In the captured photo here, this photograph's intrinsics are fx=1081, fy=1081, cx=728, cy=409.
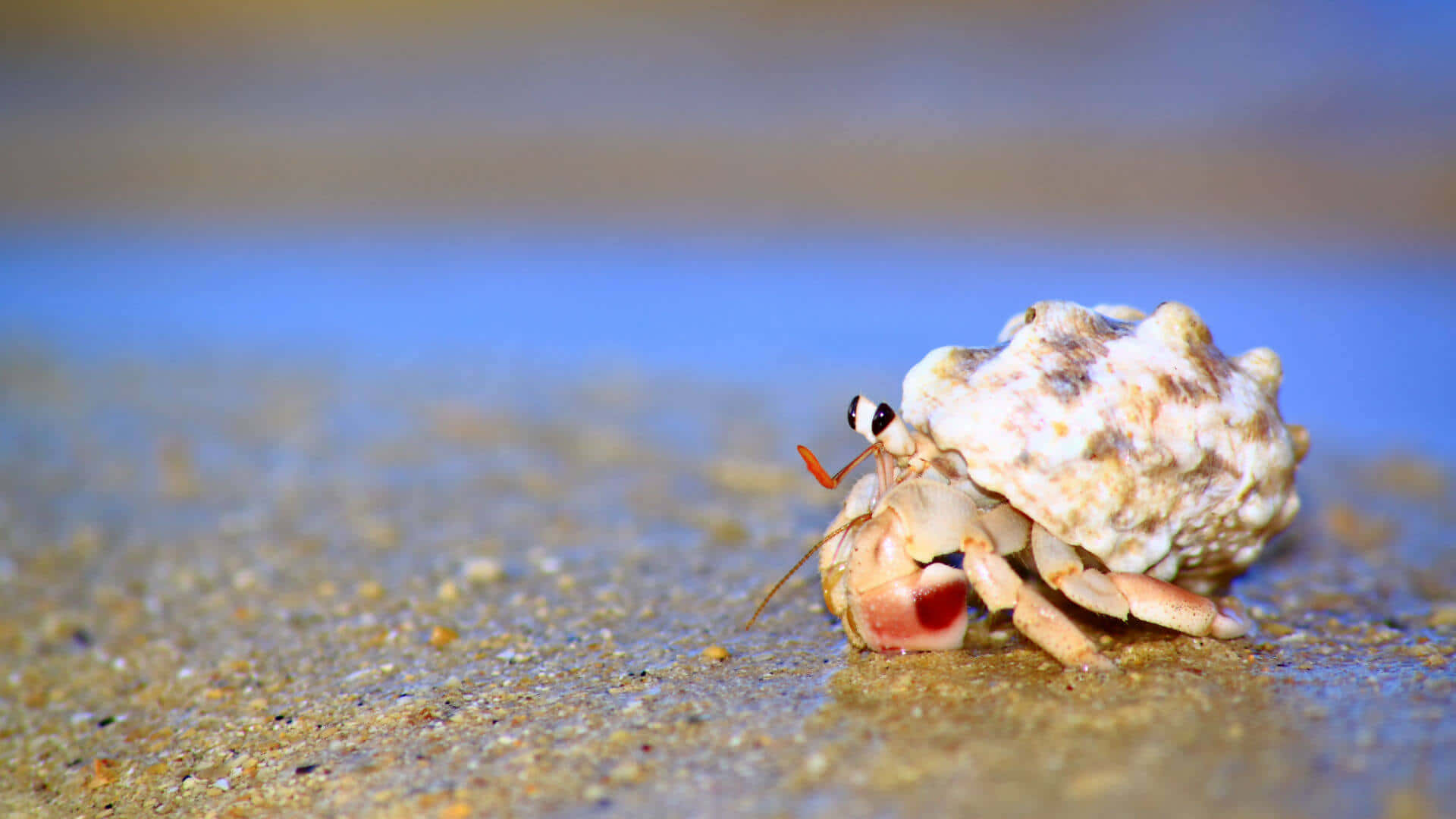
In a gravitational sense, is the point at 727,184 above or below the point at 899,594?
→ above

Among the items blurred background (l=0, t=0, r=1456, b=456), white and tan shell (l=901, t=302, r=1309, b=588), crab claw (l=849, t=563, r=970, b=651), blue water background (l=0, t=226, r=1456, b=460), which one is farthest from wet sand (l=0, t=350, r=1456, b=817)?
A: blurred background (l=0, t=0, r=1456, b=456)

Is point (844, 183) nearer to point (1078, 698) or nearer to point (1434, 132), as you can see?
point (1434, 132)

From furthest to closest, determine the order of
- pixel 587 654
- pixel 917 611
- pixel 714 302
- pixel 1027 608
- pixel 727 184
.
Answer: pixel 727 184 → pixel 714 302 → pixel 587 654 → pixel 917 611 → pixel 1027 608

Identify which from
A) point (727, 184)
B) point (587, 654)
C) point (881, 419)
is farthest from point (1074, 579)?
point (727, 184)

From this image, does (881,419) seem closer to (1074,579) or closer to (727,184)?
(1074,579)

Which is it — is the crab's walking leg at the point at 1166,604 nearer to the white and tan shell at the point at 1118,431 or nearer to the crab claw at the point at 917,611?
the white and tan shell at the point at 1118,431

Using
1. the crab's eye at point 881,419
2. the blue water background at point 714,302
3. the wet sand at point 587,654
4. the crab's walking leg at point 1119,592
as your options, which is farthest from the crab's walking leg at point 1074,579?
the blue water background at point 714,302

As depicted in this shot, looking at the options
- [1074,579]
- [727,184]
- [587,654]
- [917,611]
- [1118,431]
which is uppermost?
[727,184]

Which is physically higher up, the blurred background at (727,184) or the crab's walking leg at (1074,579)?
the blurred background at (727,184)
